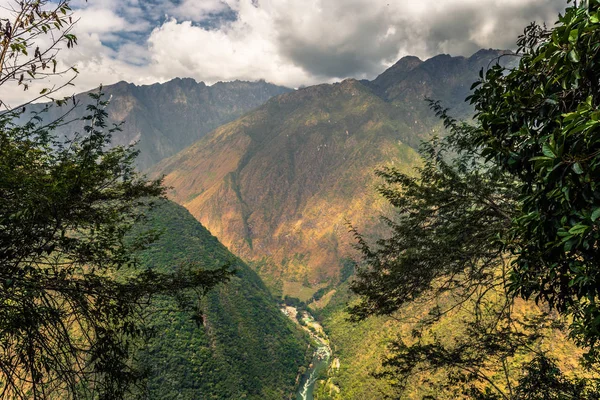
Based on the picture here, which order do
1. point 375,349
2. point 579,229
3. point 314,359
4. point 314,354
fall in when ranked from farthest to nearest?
point 314,354
point 314,359
point 375,349
point 579,229

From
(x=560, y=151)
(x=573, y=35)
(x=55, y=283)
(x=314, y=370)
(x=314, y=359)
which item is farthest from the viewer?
(x=314, y=359)

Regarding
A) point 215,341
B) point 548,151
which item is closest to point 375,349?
point 215,341

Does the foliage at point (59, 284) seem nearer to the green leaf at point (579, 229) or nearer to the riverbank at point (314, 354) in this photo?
the green leaf at point (579, 229)

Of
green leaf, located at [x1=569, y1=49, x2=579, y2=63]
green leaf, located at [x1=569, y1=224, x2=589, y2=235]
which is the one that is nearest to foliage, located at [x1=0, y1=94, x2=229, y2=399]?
green leaf, located at [x1=569, y1=224, x2=589, y2=235]

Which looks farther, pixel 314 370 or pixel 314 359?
pixel 314 359

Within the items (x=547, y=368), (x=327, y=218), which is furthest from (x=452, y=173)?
(x=327, y=218)

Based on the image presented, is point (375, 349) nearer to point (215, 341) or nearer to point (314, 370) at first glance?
point (314, 370)

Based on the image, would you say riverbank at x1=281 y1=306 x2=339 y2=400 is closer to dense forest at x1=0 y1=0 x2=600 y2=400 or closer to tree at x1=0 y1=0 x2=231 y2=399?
dense forest at x1=0 y1=0 x2=600 y2=400
